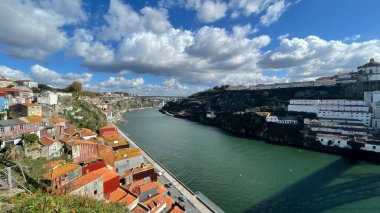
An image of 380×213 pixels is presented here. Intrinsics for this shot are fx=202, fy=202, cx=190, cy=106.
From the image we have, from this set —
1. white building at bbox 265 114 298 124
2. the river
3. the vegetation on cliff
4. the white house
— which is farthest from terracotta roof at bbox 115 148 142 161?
white building at bbox 265 114 298 124

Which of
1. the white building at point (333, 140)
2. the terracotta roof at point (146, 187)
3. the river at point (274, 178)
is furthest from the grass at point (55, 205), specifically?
the white building at point (333, 140)

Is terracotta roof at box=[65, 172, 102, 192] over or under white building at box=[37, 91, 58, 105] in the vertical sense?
under

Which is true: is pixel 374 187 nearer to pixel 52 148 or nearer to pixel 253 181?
pixel 253 181

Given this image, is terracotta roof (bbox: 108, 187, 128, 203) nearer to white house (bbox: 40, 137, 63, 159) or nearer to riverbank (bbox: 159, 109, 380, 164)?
white house (bbox: 40, 137, 63, 159)

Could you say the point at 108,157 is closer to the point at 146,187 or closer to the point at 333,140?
the point at 146,187

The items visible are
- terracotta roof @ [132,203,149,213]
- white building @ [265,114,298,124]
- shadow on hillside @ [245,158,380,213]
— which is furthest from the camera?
white building @ [265,114,298,124]

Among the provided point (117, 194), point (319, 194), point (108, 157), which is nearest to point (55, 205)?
point (117, 194)
